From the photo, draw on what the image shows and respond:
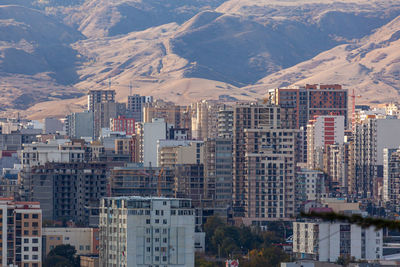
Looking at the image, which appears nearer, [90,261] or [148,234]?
[148,234]

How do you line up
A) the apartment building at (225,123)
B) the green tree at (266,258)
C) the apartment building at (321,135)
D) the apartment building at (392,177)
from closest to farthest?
the green tree at (266,258)
the apartment building at (392,177)
the apartment building at (225,123)
the apartment building at (321,135)

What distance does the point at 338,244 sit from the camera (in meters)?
81.0

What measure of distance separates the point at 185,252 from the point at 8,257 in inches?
465

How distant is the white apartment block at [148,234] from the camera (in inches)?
2601

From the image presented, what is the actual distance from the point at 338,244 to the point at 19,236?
773 inches

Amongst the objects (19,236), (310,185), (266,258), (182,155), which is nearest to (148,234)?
(266,258)

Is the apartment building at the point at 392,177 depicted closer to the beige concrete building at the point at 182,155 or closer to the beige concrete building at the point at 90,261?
the beige concrete building at the point at 182,155

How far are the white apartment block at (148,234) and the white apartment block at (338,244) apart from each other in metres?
11.9

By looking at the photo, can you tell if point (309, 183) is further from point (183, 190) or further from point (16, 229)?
point (16, 229)

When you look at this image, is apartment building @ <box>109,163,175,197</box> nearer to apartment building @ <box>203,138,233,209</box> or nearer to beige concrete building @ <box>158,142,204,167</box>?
apartment building @ <box>203,138,233,209</box>

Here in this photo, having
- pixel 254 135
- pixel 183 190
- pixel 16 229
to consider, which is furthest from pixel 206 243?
pixel 254 135

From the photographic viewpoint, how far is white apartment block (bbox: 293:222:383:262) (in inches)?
3120

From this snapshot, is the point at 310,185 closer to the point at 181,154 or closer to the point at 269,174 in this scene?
the point at 181,154

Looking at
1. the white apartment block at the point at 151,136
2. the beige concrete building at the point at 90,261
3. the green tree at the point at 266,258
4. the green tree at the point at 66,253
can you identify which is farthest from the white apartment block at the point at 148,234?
the white apartment block at the point at 151,136
